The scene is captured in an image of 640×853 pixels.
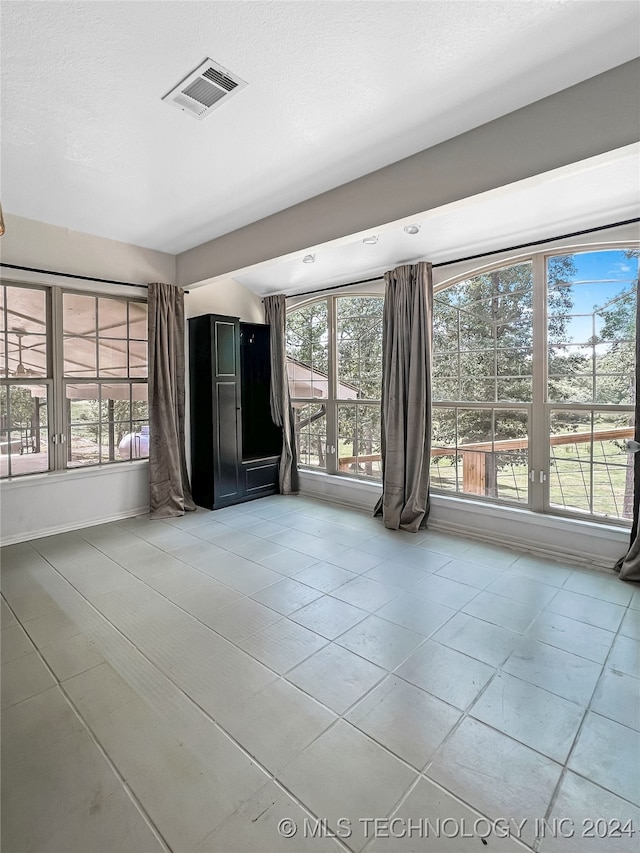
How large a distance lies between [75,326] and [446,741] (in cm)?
437

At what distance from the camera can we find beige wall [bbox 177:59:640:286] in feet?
6.42

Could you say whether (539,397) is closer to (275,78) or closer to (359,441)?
(359,441)

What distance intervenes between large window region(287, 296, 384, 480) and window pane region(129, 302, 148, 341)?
177cm

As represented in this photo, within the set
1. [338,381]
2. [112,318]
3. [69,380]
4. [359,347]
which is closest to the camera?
[69,380]

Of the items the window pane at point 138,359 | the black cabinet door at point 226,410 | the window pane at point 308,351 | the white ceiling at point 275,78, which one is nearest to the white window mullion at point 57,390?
the window pane at point 138,359

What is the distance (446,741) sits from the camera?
170cm

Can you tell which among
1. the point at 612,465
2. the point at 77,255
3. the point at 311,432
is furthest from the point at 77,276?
the point at 612,465

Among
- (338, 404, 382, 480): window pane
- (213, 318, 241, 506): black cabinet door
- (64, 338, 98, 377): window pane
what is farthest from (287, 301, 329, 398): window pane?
(64, 338, 98, 377): window pane

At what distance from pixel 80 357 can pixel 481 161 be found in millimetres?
3762

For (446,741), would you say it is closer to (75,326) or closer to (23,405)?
(23,405)

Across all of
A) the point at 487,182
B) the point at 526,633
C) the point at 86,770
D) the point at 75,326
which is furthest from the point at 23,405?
the point at 526,633

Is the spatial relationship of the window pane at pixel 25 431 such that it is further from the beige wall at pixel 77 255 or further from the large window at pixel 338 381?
the large window at pixel 338 381

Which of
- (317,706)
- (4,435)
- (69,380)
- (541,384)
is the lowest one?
(317,706)

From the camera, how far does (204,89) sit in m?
2.10
